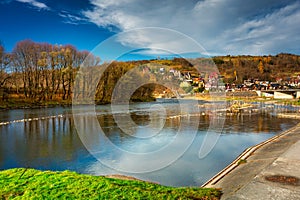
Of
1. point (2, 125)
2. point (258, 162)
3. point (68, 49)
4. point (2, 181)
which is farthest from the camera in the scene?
point (68, 49)

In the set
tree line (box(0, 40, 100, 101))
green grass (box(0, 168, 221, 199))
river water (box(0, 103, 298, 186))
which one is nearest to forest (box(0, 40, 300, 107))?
tree line (box(0, 40, 100, 101))

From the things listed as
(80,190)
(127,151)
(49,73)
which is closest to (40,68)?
(49,73)

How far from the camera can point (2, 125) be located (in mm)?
19750

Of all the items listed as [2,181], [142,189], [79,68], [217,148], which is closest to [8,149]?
[2,181]

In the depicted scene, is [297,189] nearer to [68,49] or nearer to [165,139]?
[165,139]

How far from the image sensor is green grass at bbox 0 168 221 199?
4.78 metres

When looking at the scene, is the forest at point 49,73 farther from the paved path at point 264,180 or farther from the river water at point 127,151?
the paved path at point 264,180

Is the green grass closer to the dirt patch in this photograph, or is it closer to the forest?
the dirt patch

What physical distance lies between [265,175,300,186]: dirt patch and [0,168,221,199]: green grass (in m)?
1.58

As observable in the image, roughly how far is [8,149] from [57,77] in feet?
125

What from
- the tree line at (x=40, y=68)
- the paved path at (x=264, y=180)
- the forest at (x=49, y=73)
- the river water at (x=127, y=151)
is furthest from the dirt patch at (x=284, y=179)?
the tree line at (x=40, y=68)

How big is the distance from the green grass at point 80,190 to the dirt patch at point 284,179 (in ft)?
5.18

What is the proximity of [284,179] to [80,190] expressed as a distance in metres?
5.03

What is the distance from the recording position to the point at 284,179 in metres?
6.00
